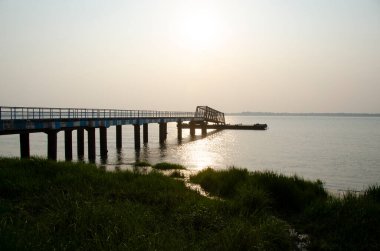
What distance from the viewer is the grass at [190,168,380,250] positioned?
25.3 feet

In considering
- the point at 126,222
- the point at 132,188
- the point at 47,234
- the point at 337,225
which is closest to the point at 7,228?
the point at 47,234

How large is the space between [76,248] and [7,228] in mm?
1348

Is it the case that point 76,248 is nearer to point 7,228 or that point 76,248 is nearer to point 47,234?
point 47,234

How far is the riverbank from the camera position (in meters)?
6.62

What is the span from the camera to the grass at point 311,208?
25.3ft

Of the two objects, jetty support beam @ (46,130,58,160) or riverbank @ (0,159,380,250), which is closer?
riverbank @ (0,159,380,250)

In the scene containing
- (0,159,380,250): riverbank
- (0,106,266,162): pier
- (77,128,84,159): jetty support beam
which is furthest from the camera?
(77,128,84,159): jetty support beam

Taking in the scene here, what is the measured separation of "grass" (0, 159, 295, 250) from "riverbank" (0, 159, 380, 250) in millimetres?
22

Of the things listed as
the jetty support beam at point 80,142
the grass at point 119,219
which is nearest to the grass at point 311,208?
the grass at point 119,219

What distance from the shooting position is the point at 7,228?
6.32 m

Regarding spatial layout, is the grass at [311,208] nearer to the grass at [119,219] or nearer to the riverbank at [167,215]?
the riverbank at [167,215]

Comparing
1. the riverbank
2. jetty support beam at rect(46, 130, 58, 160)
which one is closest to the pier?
jetty support beam at rect(46, 130, 58, 160)

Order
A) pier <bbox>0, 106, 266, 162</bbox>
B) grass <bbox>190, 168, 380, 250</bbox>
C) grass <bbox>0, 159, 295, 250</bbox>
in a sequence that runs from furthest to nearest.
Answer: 1. pier <bbox>0, 106, 266, 162</bbox>
2. grass <bbox>190, 168, 380, 250</bbox>
3. grass <bbox>0, 159, 295, 250</bbox>

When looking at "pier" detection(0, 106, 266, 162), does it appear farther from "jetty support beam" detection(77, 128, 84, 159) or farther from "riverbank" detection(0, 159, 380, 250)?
"riverbank" detection(0, 159, 380, 250)
